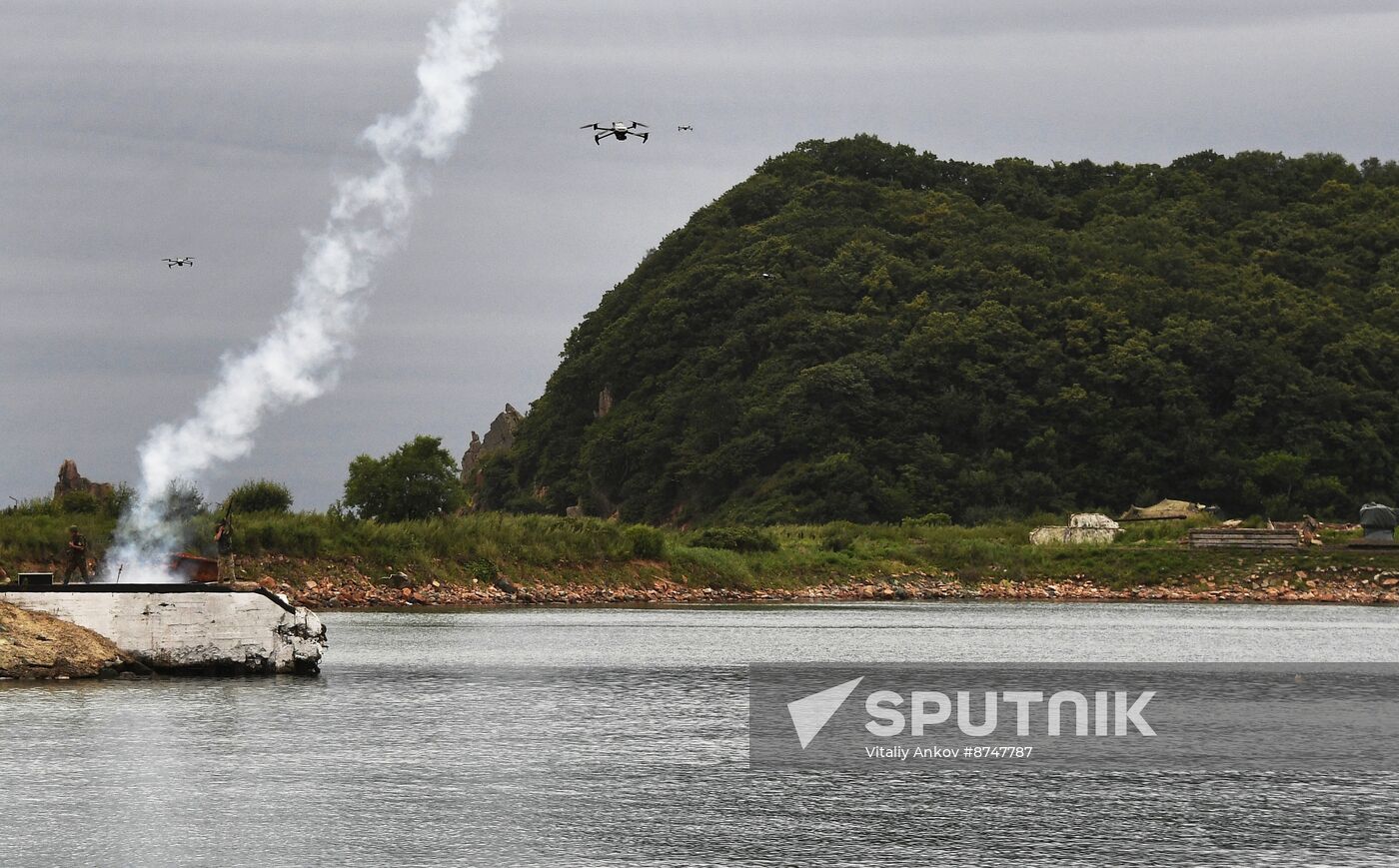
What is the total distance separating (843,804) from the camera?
25219 millimetres

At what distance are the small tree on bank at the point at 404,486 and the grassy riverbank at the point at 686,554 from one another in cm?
210

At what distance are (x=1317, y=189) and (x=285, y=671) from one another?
174045 millimetres

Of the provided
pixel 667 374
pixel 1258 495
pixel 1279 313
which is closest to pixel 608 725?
Answer: pixel 1258 495

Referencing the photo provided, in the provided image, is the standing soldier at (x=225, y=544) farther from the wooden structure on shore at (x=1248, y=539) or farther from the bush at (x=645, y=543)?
the wooden structure on shore at (x=1248, y=539)

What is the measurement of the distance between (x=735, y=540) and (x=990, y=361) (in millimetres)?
55336

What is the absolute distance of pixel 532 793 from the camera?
85.4 ft

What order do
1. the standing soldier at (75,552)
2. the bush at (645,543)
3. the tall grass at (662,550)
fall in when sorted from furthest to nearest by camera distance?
the bush at (645,543), the tall grass at (662,550), the standing soldier at (75,552)

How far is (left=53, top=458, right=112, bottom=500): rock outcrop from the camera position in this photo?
74.7 m

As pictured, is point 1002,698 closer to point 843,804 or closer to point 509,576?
point 843,804

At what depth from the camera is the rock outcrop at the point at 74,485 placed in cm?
7469

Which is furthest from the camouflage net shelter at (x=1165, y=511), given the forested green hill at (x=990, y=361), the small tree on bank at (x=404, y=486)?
the small tree on bank at (x=404, y=486)

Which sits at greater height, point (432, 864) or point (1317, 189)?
point (1317, 189)

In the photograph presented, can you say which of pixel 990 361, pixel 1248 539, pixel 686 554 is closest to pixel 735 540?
pixel 686 554

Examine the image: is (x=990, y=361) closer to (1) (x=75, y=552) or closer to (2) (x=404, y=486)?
(2) (x=404, y=486)
